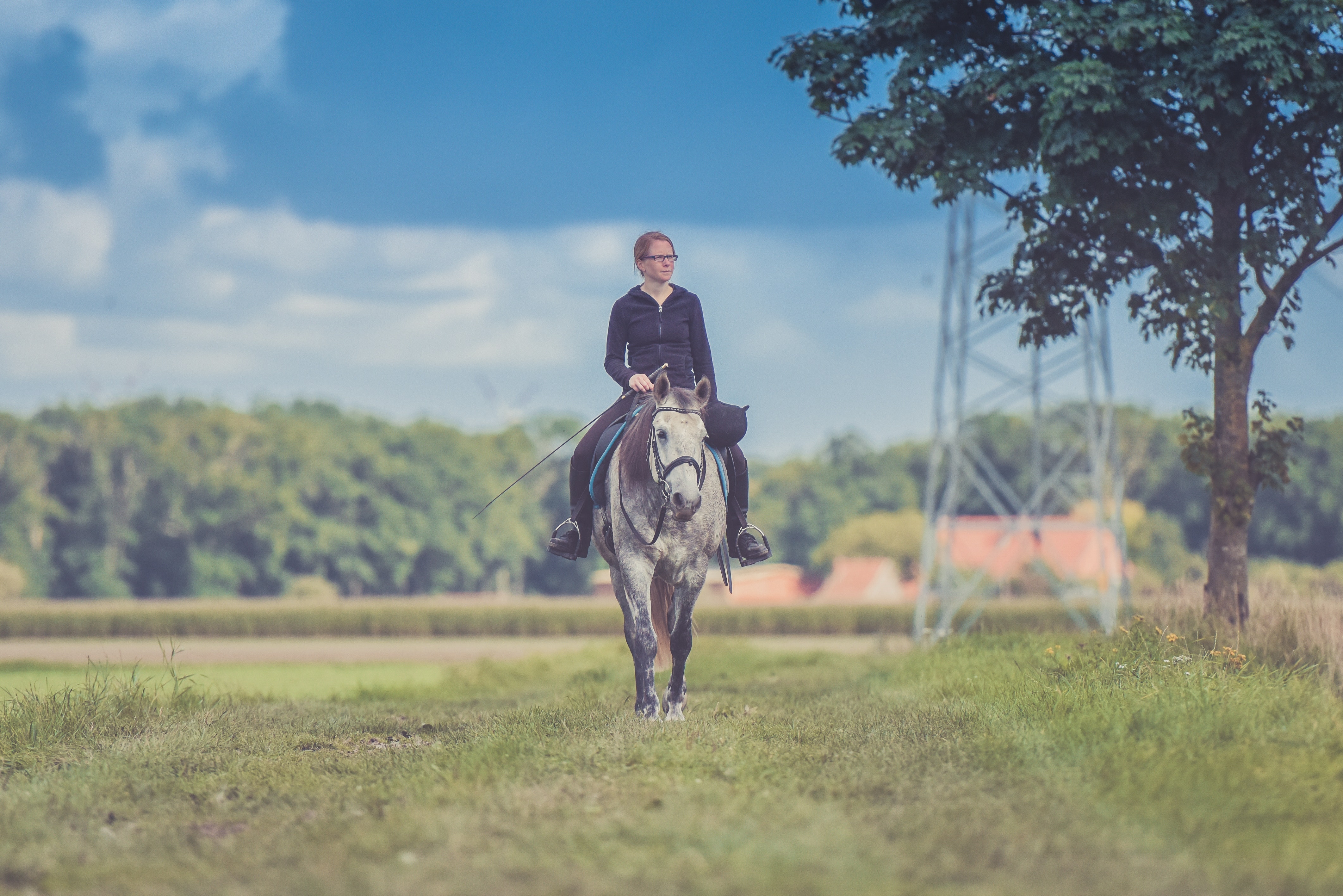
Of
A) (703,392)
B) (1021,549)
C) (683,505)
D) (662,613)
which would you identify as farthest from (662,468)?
(1021,549)

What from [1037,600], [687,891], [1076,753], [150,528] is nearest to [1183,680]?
[1076,753]

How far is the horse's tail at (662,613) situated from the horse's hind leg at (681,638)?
0.43 ft

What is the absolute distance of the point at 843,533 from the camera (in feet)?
330

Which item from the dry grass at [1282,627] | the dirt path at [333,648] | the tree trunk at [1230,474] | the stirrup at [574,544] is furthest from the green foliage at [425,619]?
the stirrup at [574,544]

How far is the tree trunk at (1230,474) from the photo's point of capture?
13383mm

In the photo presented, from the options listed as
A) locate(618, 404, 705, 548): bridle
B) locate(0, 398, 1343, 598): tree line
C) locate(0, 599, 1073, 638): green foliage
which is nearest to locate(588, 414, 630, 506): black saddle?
locate(618, 404, 705, 548): bridle

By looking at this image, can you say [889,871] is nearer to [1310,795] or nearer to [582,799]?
[582,799]

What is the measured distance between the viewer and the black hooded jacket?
9680 mm

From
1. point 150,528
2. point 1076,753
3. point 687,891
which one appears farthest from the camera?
point 150,528

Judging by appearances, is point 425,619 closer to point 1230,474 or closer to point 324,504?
point 1230,474

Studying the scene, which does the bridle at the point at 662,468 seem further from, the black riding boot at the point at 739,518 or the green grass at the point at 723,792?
the green grass at the point at 723,792

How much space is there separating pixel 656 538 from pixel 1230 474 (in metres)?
7.58

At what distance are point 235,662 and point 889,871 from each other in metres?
31.2

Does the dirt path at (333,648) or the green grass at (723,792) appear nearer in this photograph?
the green grass at (723,792)
